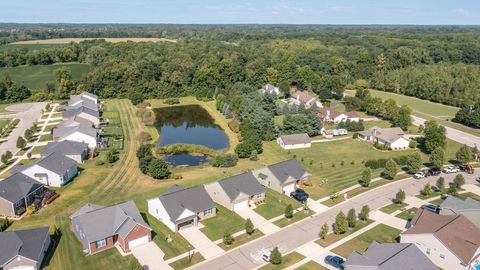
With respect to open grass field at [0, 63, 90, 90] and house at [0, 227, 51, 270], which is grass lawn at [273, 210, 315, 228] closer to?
house at [0, 227, 51, 270]

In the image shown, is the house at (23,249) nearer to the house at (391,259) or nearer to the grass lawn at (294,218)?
the grass lawn at (294,218)

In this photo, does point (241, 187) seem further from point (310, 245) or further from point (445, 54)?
point (445, 54)

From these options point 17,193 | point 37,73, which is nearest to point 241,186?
point 17,193

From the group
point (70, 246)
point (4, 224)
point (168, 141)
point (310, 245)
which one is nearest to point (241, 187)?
point (310, 245)

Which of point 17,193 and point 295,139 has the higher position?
point 17,193

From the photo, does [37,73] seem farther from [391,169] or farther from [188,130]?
[391,169]

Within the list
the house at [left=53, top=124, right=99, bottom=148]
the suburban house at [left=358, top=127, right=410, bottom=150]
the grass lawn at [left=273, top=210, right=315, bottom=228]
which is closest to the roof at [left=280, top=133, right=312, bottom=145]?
the suburban house at [left=358, top=127, right=410, bottom=150]
